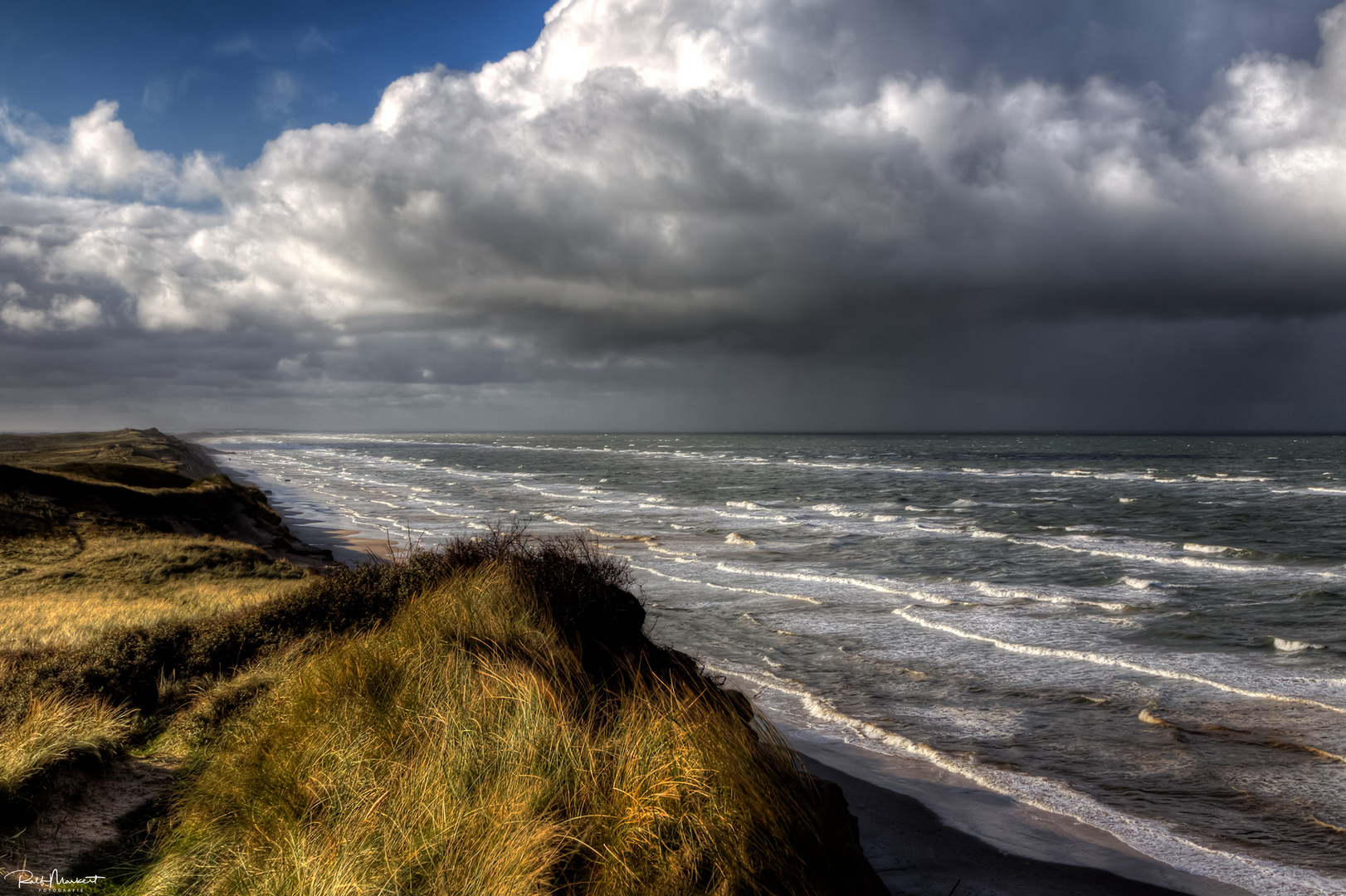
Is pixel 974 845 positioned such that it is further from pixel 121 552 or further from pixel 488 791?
pixel 121 552

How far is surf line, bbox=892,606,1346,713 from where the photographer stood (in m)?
11.9

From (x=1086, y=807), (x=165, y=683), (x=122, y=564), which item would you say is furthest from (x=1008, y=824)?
(x=122, y=564)

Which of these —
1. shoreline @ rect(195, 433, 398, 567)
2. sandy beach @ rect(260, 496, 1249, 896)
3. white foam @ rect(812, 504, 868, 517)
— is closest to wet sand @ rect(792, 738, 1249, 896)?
sandy beach @ rect(260, 496, 1249, 896)

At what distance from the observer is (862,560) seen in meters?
25.7

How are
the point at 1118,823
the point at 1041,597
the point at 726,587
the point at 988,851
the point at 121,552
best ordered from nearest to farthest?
the point at 988,851 → the point at 1118,823 → the point at 121,552 → the point at 1041,597 → the point at 726,587

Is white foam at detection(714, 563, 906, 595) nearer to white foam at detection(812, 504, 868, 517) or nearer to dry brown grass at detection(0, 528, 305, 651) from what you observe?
dry brown grass at detection(0, 528, 305, 651)

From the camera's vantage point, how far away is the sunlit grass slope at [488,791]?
178 inches

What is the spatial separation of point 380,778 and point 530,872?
1.73 metres

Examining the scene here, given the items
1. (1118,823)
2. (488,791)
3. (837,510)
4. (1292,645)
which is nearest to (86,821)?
(488,791)

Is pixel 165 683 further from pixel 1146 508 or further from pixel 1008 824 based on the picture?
pixel 1146 508

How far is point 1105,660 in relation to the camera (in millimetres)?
14055

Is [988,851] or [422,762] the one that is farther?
[988,851]

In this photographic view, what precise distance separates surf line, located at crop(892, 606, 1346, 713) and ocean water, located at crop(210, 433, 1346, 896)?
0.19 ft

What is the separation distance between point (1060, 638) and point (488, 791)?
46.0 feet
